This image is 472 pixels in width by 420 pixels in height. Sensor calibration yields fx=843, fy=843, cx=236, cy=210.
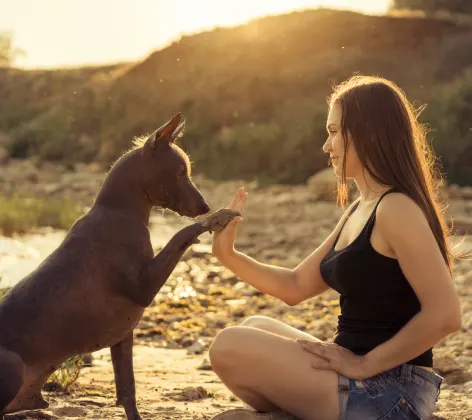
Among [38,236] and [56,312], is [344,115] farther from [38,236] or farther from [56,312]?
[38,236]

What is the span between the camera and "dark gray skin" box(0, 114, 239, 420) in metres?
3.98

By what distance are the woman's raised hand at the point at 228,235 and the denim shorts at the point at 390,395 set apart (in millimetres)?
1032

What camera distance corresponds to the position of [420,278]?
12.3ft

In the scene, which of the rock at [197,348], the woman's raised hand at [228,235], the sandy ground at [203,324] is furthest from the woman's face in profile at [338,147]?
the rock at [197,348]

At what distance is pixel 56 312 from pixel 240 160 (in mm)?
19321

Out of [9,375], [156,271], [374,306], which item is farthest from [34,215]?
[374,306]

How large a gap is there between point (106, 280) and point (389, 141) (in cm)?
153

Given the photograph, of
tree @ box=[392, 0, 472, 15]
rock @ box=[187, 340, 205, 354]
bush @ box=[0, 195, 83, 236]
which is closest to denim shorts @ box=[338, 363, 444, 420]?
rock @ box=[187, 340, 205, 354]

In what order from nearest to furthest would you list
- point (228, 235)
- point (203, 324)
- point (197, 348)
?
point (228, 235), point (197, 348), point (203, 324)

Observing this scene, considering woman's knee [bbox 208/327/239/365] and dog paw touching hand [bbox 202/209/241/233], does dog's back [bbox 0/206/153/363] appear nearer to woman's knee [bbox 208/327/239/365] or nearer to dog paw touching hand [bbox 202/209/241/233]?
dog paw touching hand [bbox 202/209/241/233]

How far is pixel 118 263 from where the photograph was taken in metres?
4.17

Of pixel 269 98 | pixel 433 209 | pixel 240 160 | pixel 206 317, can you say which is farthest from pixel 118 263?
pixel 269 98

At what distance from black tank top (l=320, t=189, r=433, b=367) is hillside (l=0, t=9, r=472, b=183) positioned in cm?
1802

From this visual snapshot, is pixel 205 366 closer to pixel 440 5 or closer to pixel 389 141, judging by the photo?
pixel 389 141
